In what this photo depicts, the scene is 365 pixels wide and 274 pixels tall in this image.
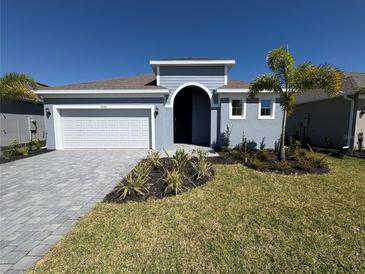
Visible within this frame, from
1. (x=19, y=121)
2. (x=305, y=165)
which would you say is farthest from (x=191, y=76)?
(x=19, y=121)

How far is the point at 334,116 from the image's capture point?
11211 millimetres

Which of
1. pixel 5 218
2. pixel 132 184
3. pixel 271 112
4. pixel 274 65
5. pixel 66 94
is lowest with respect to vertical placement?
pixel 5 218

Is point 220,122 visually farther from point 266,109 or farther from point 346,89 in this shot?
point 346,89

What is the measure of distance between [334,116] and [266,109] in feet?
15.0

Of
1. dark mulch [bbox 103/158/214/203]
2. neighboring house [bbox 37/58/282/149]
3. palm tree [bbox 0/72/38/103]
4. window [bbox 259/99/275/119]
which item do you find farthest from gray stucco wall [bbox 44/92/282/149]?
dark mulch [bbox 103/158/214/203]

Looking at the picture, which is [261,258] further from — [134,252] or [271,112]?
[271,112]

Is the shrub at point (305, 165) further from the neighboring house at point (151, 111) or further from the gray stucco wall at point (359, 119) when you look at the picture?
the gray stucco wall at point (359, 119)

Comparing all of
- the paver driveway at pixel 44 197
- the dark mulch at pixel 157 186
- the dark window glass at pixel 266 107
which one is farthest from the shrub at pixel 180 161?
the dark window glass at pixel 266 107

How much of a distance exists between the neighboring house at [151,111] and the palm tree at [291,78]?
2.81 m

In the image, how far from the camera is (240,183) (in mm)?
5363

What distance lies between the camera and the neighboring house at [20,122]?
39.8 feet

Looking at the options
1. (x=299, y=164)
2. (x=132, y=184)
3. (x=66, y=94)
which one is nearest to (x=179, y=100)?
(x=66, y=94)

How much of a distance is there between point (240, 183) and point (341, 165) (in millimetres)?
5261

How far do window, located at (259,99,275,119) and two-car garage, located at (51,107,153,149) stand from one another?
6.61m
